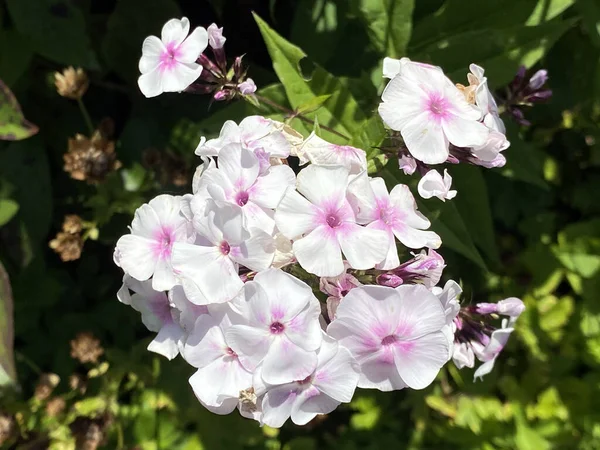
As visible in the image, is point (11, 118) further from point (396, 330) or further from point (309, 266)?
point (396, 330)

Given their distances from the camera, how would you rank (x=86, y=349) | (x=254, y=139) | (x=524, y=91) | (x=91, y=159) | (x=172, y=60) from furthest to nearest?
(x=86, y=349) < (x=91, y=159) < (x=524, y=91) < (x=172, y=60) < (x=254, y=139)

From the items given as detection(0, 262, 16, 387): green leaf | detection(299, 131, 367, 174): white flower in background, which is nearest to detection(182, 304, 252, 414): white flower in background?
detection(299, 131, 367, 174): white flower in background

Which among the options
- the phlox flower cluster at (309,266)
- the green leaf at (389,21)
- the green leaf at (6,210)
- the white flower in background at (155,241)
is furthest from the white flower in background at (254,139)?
the green leaf at (6,210)

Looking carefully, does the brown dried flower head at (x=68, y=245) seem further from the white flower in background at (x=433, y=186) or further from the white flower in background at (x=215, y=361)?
the white flower in background at (x=433, y=186)

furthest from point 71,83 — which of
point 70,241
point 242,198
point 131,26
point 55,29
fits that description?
point 242,198

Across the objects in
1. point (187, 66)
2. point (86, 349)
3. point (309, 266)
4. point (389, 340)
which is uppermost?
point (187, 66)

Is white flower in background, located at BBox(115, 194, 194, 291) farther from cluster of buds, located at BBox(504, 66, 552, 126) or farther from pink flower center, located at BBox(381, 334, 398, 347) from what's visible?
cluster of buds, located at BBox(504, 66, 552, 126)
